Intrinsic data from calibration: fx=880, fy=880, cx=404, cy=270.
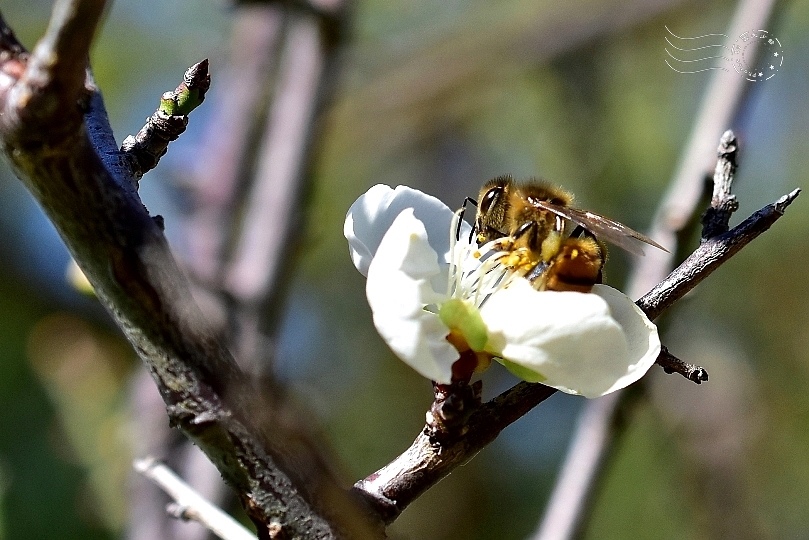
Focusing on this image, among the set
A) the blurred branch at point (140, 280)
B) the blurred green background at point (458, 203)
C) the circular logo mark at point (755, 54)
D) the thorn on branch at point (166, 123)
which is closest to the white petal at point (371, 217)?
the thorn on branch at point (166, 123)

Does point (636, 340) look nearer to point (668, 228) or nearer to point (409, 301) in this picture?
point (409, 301)

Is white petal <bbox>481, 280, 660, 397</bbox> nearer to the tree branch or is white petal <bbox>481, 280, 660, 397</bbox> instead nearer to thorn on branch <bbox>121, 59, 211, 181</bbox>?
the tree branch

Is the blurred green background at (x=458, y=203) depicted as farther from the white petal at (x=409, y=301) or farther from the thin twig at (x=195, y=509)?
the white petal at (x=409, y=301)

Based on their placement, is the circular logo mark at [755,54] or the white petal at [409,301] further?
the circular logo mark at [755,54]

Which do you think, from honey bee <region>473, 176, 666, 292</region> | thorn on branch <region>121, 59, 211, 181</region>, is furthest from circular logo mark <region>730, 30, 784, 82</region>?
thorn on branch <region>121, 59, 211, 181</region>

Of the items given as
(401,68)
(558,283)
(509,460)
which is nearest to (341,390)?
(509,460)

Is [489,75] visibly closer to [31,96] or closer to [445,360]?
[445,360]
